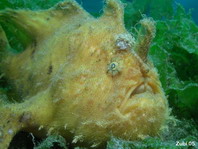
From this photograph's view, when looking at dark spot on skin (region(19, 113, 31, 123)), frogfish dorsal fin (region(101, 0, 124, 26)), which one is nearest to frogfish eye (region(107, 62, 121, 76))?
frogfish dorsal fin (region(101, 0, 124, 26))

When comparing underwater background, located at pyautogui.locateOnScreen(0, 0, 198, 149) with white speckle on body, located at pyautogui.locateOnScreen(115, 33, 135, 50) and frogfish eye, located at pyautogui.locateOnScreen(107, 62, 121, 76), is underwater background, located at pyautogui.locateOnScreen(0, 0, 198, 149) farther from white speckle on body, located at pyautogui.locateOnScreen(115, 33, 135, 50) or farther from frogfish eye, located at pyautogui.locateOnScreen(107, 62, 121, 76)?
frogfish eye, located at pyautogui.locateOnScreen(107, 62, 121, 76)

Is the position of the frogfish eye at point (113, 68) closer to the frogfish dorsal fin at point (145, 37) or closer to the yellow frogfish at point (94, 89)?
the yellow frogfish at point (94, 89)

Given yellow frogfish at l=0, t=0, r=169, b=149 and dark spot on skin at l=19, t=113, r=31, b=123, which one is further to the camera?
dark spot on skin at l=19, t=113, r=31, b=123

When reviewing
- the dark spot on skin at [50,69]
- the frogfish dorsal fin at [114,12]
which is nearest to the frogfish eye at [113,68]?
the frogfish dorsal fin at [114,12]

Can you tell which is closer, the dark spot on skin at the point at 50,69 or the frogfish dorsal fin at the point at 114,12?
the frogfish dorsal fin at the point at 114,12

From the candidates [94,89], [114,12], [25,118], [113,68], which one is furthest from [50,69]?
[114,12]

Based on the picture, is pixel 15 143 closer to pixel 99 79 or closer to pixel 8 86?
pixel 8 86

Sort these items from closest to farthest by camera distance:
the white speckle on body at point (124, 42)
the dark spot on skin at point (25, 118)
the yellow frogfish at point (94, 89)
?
the yellow frogfish at point (94, 89) < the white speckle on body at point (124, 42) < the dark spot on skin at point (25, 118)

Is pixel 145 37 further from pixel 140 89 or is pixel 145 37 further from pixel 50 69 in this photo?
pixel 50 69

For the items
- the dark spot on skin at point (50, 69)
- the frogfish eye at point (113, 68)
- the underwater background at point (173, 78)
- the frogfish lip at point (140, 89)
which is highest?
the frogfish eye at point (113, 68)
